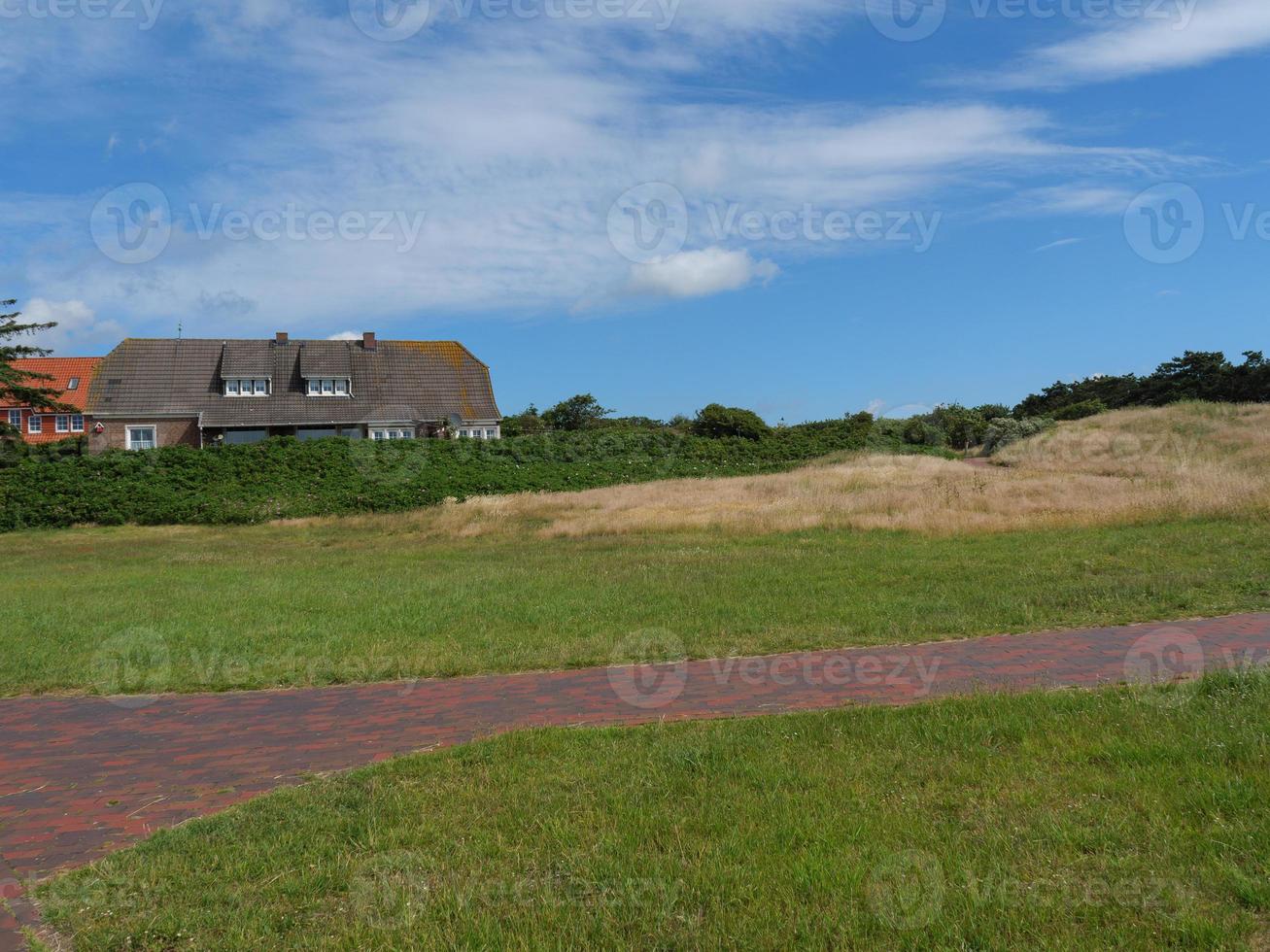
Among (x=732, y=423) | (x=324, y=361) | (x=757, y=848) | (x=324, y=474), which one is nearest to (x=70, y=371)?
(x=324, y=361)

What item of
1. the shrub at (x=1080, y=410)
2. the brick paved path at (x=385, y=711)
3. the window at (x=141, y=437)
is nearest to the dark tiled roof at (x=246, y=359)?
the window at (x=141, y=437)

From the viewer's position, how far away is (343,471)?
110 ft

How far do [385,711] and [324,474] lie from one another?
27798mm

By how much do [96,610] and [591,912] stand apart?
34.3 feet

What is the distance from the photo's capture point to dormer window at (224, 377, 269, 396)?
45.5 meters

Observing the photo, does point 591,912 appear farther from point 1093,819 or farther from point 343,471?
point 343,471

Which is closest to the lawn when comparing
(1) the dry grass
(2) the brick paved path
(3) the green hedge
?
(2) the brick paved path

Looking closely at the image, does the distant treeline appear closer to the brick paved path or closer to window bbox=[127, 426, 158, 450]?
the brick paved path

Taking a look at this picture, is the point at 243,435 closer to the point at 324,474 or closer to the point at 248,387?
the point at 248,387

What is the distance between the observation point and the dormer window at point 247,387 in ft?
149

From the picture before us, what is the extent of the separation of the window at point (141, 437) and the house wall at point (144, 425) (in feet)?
0.50

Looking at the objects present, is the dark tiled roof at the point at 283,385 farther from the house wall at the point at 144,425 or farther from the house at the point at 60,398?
the house at the point at 60,398

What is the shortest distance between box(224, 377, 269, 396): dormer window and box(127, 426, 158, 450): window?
3.85m

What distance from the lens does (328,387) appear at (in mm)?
46375
